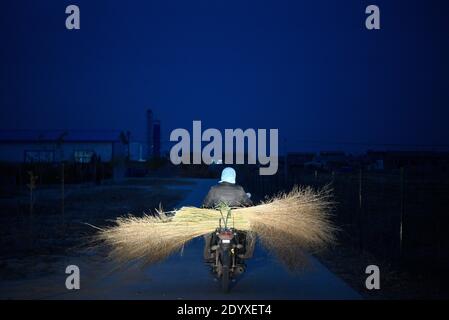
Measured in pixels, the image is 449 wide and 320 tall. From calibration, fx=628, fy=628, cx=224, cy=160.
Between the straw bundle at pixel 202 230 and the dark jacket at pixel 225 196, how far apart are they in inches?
5.8

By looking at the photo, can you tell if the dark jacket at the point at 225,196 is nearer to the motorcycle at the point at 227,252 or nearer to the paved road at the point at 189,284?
the motorcycle at the point at 227,252

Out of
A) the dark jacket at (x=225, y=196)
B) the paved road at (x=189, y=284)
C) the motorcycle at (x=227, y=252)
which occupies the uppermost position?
the dark jacket at (x=225, y=196)

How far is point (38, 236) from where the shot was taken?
49.1 ft

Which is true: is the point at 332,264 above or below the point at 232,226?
below

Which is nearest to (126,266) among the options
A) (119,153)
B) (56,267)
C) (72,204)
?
(56,267)

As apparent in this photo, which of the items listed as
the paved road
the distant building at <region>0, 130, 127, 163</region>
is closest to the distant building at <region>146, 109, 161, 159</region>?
the distant building at <region>0, 130, 127, 163</region>

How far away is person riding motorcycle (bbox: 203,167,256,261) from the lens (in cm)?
930

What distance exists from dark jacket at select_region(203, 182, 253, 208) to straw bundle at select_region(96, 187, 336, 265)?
15cm

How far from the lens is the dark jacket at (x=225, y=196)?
9508 millimetres

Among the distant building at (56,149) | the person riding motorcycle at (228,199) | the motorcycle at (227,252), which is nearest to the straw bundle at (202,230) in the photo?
the person riding motorcycle at (228,199)

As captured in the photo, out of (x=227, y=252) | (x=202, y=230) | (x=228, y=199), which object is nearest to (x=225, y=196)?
(x=228, y=199)

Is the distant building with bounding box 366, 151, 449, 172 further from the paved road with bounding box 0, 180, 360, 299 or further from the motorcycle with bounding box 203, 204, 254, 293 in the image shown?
the motorcycle with bounding box 203, 204, 254, 293

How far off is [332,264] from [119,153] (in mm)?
53656
